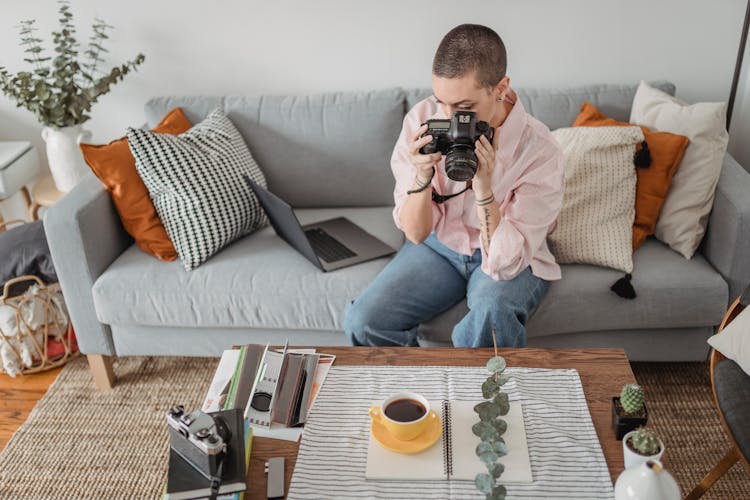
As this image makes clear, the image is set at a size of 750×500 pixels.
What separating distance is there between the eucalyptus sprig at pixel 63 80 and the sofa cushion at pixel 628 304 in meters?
1.43

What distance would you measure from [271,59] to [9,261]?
1124mm

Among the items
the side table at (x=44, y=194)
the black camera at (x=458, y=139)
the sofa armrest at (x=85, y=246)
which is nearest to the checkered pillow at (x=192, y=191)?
the sofa armrest at (x=85, y=246)

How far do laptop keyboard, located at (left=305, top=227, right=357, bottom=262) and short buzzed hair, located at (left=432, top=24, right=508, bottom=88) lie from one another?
72 cm

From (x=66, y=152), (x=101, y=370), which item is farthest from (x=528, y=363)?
(x=66, y=152)

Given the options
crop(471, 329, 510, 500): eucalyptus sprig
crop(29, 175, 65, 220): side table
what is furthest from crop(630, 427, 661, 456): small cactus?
crop(29, 175, 65, 220): side table

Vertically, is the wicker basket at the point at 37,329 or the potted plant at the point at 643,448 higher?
the potted plant at the point at 643,448

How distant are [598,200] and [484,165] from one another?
0.58 metres

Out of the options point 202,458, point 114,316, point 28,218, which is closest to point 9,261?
point 114,316

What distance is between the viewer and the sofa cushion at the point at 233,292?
79.6 inches

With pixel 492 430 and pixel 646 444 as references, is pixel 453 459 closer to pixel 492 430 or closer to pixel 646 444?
pixel 492 430

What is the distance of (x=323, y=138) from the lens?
2381mm

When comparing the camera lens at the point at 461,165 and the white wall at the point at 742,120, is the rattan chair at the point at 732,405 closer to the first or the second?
the camera lens at the point at 461,165

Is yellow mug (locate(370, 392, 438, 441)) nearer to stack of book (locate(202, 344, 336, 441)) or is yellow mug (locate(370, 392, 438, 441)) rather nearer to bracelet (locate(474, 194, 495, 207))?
stack of book (locate(202, 344, 336, 441))

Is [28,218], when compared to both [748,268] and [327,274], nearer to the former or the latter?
[327,274]
